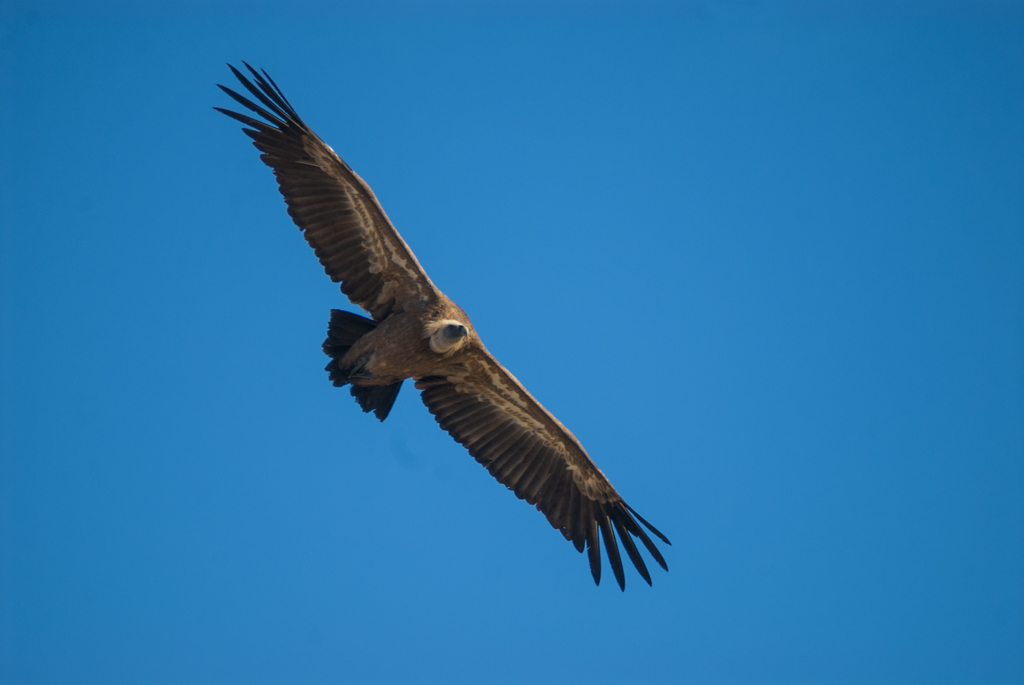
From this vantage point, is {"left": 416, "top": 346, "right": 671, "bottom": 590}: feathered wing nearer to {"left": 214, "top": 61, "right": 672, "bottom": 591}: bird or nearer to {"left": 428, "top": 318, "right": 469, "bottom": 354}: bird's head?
{"left": 214, "top": 61, "right": 672, "bottom": 591}: bird

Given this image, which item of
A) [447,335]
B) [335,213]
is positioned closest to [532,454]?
[447,335]

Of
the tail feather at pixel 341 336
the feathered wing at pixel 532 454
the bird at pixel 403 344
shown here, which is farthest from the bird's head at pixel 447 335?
the feathered wing at pixel 532 454

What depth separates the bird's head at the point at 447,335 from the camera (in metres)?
9.05

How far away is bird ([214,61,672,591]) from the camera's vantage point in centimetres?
921

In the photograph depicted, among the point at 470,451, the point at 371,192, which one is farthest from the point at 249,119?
the point at 470,451

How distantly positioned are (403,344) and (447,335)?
1.62 feet

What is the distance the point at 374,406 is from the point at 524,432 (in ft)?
6.23

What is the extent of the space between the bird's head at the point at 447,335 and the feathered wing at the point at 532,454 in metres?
0.88

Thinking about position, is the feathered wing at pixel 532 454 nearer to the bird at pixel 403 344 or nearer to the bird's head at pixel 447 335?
the bird at pixel 403 344

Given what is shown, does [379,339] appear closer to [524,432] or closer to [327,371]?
[327,371]

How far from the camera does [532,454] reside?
34.6 ft

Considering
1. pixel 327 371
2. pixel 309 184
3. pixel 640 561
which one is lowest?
pixel 327 371

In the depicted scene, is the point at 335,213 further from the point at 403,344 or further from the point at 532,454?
the point at 532,454

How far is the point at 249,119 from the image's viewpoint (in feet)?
30.0
